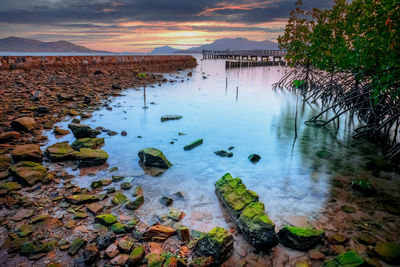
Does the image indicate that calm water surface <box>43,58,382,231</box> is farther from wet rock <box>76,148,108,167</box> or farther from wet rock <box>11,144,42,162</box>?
wet rock <box>11,144,42,162</box>

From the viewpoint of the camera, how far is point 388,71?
7238 millimetres

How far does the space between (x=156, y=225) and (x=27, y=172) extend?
4406 mm

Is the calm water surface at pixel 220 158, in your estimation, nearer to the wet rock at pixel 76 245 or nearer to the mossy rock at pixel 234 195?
the mossy rock at pixel 234 195

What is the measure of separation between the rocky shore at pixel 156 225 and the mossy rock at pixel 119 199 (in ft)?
0.08

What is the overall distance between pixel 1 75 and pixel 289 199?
27810mm

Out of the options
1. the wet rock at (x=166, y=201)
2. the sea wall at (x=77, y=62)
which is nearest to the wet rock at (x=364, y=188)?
the wet rock at (x=166, y=201)

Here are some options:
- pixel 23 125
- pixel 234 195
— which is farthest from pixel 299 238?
pixel 23 125

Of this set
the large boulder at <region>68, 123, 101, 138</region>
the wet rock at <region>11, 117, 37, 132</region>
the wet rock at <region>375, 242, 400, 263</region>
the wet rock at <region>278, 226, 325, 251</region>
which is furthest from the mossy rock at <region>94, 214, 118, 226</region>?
the wet rock at <region>11, 117, 37, 132</region>

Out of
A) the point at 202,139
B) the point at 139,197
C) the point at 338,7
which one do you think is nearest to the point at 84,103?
the point at 202,139

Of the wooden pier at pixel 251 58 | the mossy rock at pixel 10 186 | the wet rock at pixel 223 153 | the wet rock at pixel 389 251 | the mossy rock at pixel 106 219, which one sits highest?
the wooden pier at pixel 251 58

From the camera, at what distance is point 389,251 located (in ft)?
15.1

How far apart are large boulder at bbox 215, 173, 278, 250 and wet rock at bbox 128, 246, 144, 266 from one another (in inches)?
84.8

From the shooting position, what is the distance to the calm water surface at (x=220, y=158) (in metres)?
6.55

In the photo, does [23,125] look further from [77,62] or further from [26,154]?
[77,62]
